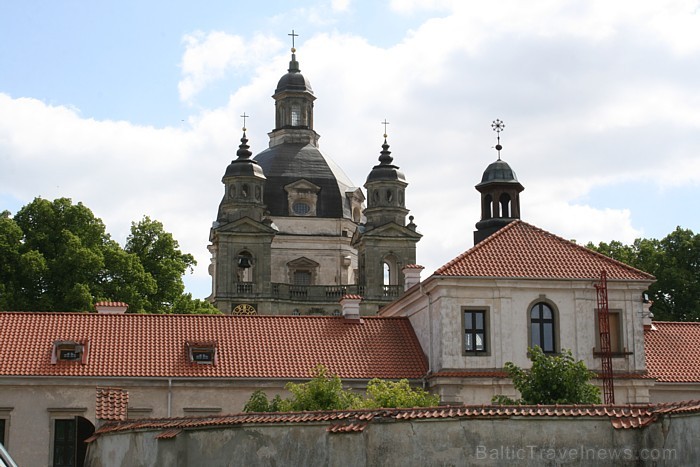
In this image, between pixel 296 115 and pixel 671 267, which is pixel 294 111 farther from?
pixel 671 267

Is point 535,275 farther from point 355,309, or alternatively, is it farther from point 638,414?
point 638,414

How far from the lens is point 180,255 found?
60.5m

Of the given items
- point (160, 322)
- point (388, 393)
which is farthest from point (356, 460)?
point (160, 322)


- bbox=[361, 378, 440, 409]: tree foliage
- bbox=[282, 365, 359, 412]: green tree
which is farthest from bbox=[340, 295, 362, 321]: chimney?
bbox=[282, 365, 359, 412]: green tree

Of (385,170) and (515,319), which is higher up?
(385,170)

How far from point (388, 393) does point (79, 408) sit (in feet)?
32.1

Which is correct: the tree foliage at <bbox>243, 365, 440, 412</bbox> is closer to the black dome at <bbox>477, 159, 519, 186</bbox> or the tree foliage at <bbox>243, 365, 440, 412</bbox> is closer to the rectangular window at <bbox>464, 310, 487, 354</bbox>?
the rectangular window at <bbox>464, 310, 487, 354</bbox>

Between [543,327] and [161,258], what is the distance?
84.0ft

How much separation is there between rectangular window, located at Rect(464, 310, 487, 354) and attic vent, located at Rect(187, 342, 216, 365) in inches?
295

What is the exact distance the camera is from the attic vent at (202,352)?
38469 mm

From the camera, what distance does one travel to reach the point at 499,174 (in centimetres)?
5559

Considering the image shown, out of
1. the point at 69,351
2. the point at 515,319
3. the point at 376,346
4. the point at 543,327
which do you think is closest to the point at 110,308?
the point at 69,351

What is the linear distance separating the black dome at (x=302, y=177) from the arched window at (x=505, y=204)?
97.7ft

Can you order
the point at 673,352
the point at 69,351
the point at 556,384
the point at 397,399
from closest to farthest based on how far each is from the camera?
the point at 556,384
the point at 397,399
the point at 69,351
the point at 673,352
